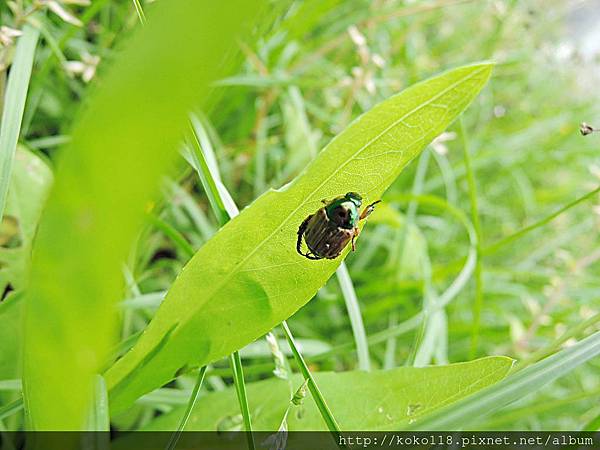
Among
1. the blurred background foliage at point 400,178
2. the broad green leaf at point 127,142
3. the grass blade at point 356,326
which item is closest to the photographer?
the broad green leaf at point 127,142

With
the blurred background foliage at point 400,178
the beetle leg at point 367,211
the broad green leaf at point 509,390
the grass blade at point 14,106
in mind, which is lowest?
the blurred background foliage at point 400,178

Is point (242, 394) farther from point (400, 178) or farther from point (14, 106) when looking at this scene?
point (400, 178)

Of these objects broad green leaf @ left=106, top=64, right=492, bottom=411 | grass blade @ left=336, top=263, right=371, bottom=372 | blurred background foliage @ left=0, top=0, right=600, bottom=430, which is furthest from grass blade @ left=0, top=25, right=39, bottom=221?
grass blade @ left=336, top=263, right=371, bottom=372

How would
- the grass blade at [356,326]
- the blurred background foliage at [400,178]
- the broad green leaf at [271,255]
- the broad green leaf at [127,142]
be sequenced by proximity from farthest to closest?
the blurred background foliage at [400,178], the grass blade at [356,326], the broad green leaf at [271,255], the broad green leaf at [127,142]

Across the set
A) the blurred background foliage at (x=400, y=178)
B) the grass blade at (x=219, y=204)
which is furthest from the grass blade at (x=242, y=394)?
the blurred background foliage at (x=400, y=178)

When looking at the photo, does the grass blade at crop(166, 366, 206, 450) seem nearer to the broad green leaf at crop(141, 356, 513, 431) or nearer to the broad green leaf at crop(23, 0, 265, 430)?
the broad green leaf at crop(141, 356, 513, 431)

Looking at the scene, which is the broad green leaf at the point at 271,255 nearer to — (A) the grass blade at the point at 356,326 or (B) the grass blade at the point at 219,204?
(B) the grass blade at the point at 219,204

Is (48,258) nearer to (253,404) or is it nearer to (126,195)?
(126,195)

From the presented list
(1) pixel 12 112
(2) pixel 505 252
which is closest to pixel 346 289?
(1) pixel 12 112
